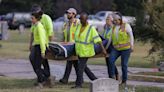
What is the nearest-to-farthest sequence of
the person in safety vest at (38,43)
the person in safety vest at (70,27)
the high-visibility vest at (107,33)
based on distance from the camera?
the person in safety vest at (38,43) < the person in safety vest at (70,27) < the high-visibility vest at (107,33)

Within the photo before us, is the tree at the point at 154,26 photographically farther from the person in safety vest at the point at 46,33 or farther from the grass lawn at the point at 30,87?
the person in safety vest at the point at 46,33

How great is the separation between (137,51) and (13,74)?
35.0ft

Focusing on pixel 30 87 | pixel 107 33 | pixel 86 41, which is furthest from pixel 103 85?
pixel 107 33

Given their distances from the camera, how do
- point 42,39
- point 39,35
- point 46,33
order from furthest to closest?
point 46,33, point 39,35, point 42,39

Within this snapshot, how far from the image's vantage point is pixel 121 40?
42.4ft

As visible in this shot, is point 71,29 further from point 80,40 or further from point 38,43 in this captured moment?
point 38,43

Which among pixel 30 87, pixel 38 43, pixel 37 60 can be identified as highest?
pixel 38 43

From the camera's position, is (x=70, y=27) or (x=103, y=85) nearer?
(x=103, y=85)

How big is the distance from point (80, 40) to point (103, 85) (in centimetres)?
313

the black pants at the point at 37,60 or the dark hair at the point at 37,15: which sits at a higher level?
the dark hair at the point at 37,15

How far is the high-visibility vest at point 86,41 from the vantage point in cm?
1219

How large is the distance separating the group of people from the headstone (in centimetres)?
→ 285

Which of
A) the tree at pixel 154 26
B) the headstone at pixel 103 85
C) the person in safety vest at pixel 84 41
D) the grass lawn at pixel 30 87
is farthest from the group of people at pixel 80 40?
the headstone at pixel 103 85

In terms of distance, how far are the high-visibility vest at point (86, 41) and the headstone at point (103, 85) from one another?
9.29 feet
